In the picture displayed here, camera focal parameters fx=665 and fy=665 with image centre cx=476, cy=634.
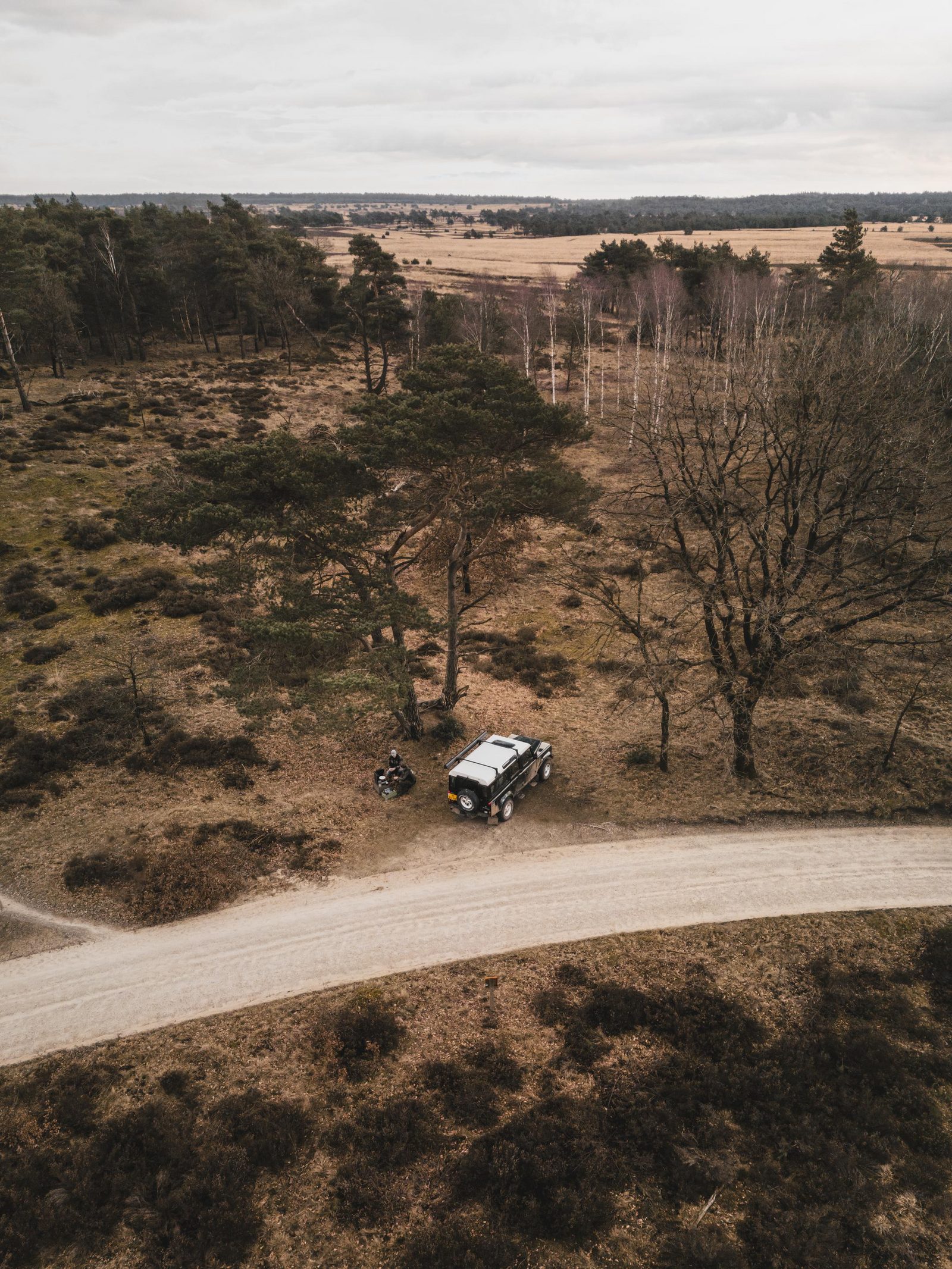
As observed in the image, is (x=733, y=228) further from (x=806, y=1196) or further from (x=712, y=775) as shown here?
(x=806, y=1196)

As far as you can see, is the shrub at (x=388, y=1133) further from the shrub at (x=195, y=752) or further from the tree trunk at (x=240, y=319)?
the tree trunk at (x=240, y=319)

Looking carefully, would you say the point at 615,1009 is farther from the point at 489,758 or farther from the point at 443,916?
the point at 489,758

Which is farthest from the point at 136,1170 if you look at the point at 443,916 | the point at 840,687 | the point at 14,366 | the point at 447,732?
the point at 14,366

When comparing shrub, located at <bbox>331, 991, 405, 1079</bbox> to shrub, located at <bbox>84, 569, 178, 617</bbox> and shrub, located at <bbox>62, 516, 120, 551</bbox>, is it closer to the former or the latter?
shrub, located at <bbox>84, 569, 178, 617</bbox>

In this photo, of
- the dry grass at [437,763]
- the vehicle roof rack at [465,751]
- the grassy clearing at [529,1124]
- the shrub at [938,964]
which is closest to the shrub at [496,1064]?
the grassy clearing at [529,1124]

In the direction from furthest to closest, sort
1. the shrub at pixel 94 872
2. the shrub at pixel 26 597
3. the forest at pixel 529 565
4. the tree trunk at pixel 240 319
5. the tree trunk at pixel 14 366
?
the tree trunk at pixel 240 319, the tree trunk at pixel 14 366, the shrub at pixel 26 597, the forest at pixel 529 565, the shrub at pixel 94 872
